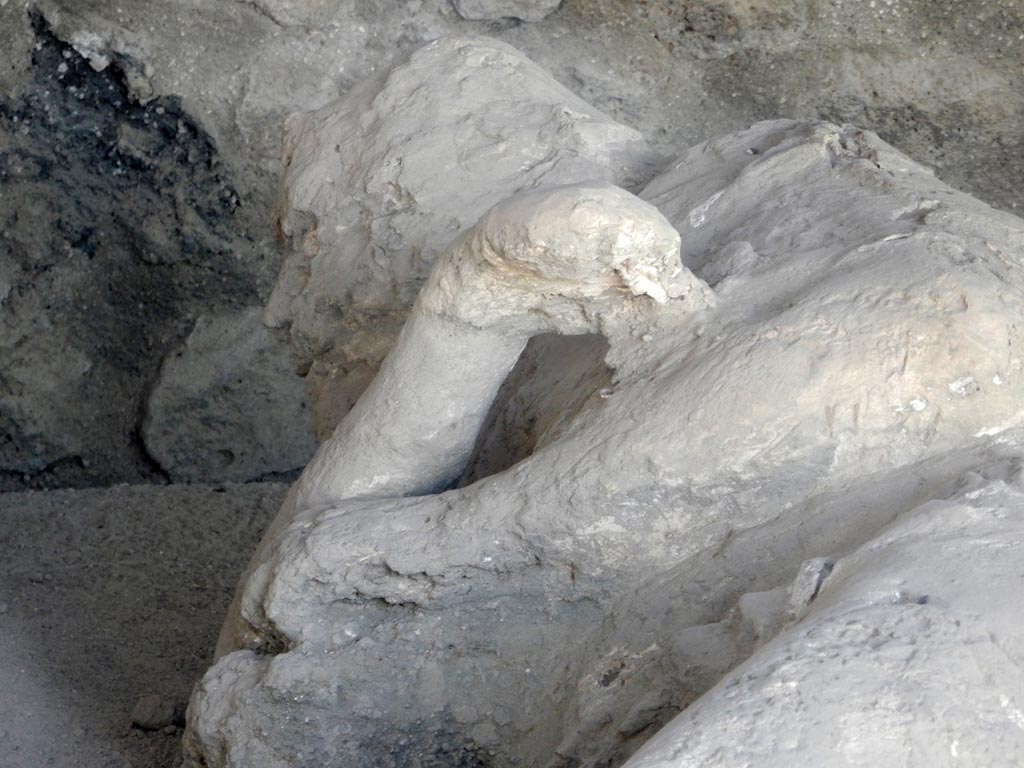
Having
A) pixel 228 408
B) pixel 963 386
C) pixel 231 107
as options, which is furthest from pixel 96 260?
pixel 963 386

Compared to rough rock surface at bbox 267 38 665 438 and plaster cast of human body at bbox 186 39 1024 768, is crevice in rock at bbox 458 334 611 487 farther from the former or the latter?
rough rock surface at bbox 267 38 665 438

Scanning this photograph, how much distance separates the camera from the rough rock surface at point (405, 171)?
2.07 m

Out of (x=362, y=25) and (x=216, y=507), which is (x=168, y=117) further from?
(x=216, y=507)

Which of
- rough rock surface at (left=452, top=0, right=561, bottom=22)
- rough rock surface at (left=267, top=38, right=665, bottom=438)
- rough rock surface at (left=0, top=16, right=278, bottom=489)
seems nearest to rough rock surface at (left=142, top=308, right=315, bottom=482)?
rough rock surface at (left=0, top=16, right=278, bottom=489)

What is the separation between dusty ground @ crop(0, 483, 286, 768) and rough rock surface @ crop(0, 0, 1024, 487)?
1.43 feet

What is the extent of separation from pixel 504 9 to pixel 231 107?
2.32ft

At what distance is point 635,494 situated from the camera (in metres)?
1.51

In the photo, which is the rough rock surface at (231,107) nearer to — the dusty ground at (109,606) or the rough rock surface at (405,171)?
the dusty ground at (109,606)

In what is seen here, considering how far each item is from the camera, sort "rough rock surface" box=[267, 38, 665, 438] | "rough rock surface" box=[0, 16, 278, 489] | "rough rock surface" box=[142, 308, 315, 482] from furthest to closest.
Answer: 1. "rough rock surface" box=[142, 308, 315, 482]
2. "rough rock surface" box=[0, 16, 278, 489]
3. "rough rock surface" box=[267, 38, 665, 438]

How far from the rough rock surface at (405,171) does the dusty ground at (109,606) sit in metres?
0.63

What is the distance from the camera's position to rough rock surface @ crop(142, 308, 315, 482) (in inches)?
150

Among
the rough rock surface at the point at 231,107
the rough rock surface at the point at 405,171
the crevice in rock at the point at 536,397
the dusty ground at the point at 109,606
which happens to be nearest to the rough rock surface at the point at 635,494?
the crevice in rock at the point at 536,397

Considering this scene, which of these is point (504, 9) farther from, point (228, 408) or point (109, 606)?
point (109, 606)

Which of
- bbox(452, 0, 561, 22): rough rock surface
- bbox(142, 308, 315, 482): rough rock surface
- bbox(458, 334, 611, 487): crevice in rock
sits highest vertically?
bbox(452, 0, 561, 22): rough rock surface
